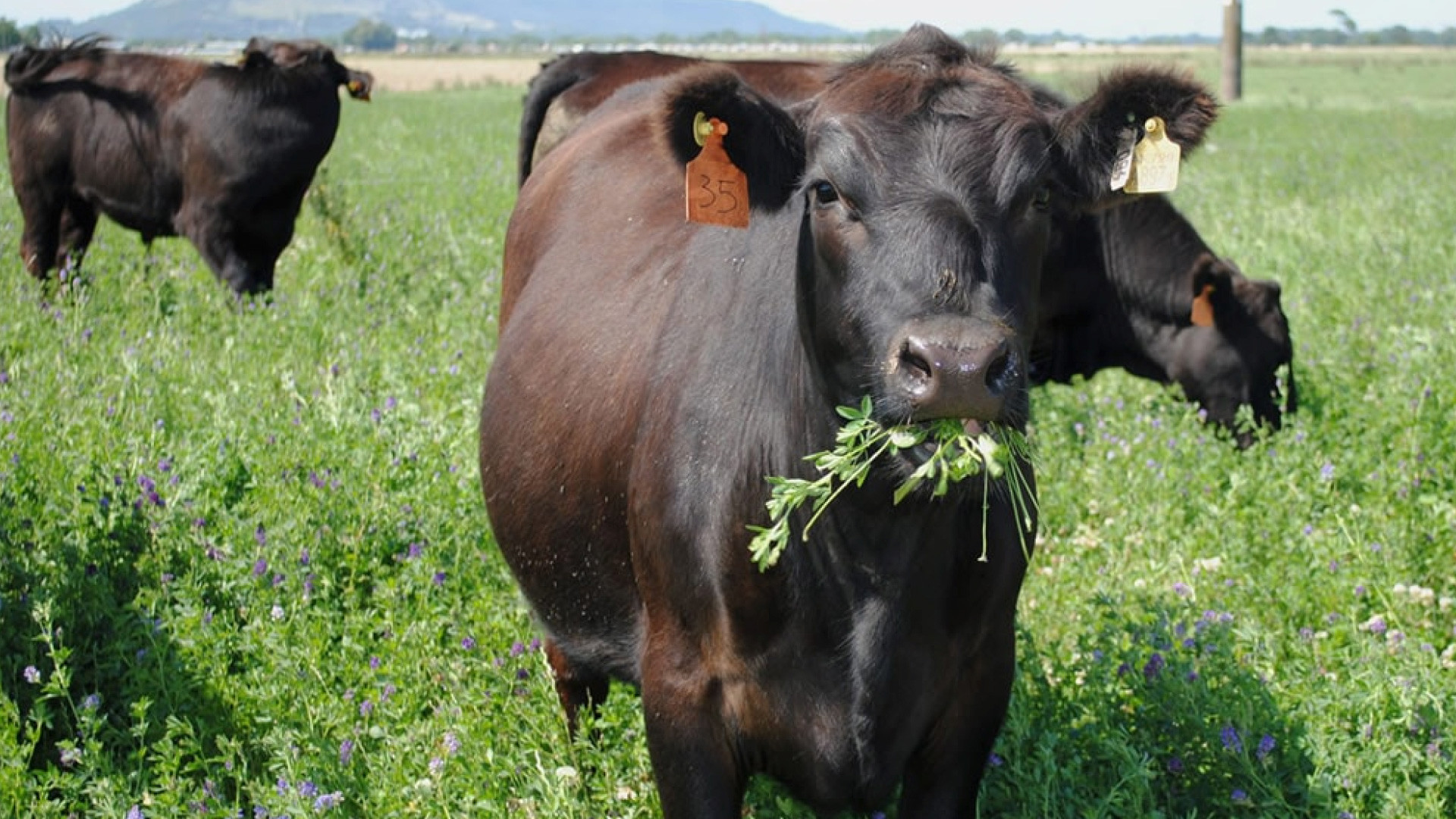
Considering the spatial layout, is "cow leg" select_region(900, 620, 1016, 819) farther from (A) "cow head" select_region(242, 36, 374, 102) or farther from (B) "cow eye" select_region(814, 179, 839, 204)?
(A) "cow head" select_region(242, 36, 374, 102)

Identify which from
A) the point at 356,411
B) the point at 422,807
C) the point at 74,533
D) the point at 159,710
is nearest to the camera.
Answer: the point at 422,807

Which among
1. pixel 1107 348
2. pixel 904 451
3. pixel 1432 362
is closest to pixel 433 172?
pixel 1107 348

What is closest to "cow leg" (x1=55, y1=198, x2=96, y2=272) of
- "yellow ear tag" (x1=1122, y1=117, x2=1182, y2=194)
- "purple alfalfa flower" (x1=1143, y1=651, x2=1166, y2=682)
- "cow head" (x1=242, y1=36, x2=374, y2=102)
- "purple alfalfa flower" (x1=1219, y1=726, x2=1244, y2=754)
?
"cow head" (x1=242, y1=36, x2=374, y2=102)

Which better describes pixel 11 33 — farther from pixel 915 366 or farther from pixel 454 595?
pixel 915 366

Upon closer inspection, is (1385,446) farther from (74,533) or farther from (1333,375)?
(74,533)

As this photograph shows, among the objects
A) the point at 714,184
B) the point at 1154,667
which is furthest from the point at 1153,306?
the point at 714,184

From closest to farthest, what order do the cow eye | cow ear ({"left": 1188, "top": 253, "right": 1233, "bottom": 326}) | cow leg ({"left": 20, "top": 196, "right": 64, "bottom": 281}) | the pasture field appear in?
the cow eye
the pasture field
cow ear ({"left": 1188, "top": 253, "right": 1233, "bottom": 326})
cow leg ({"left": 20, "top": 196, "right": 64, "bottom": 281})

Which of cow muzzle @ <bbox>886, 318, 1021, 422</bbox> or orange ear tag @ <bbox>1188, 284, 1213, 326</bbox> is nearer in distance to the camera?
cow muzzle @ <bbox>886, 318, 1021, 422</bbox>

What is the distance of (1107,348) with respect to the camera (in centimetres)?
852

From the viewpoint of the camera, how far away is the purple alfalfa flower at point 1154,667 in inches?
165

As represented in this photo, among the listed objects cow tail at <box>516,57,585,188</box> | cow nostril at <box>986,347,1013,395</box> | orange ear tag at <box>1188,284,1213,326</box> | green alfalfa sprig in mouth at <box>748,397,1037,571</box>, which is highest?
cow tail at <box>516,57,585,188</box>

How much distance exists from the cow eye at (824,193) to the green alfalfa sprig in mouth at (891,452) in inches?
17.9

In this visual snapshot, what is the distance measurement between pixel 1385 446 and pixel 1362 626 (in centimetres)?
269

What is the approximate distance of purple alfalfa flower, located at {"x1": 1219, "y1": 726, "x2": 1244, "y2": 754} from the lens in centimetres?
378
